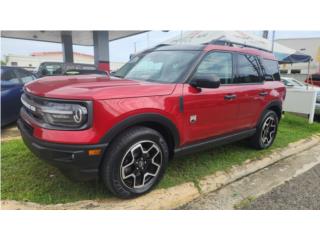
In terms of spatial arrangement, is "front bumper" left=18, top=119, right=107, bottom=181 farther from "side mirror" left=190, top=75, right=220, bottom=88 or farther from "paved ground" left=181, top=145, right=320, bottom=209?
"side mirror" left=190, top=75, right=220, bottom=88

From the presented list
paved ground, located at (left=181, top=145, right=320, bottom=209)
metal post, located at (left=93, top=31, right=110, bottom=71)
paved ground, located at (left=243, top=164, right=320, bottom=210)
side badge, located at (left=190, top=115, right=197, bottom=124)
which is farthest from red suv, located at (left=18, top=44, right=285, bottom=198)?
metal post, located at (left=93, top=31, right=110, bottom=71)

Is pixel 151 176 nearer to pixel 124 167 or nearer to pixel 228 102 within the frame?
pixel 124 167

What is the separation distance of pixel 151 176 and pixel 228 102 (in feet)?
5.03

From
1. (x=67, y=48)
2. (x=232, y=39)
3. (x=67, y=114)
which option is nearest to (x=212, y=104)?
(x=67, y=114)

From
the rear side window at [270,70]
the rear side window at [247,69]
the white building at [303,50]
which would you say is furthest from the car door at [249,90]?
the white building at [303,50]

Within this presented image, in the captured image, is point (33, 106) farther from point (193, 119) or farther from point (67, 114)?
point (193, 119)

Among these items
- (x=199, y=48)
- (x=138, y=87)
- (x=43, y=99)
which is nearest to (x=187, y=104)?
(x=138, y=87)

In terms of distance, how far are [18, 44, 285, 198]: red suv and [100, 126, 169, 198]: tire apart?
0.01 m

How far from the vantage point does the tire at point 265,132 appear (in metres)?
4.36

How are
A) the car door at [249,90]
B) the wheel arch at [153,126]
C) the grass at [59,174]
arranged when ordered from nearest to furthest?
the wheel arch at [153,126] < the grass at [59,174] < the car door at [249,90]

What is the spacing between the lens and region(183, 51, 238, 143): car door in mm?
2998

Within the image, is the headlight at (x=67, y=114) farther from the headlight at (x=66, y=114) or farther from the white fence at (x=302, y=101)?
the white fence at (x=302, y=101)

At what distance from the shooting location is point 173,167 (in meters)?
3.54

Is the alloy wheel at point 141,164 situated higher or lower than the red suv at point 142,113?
lower
